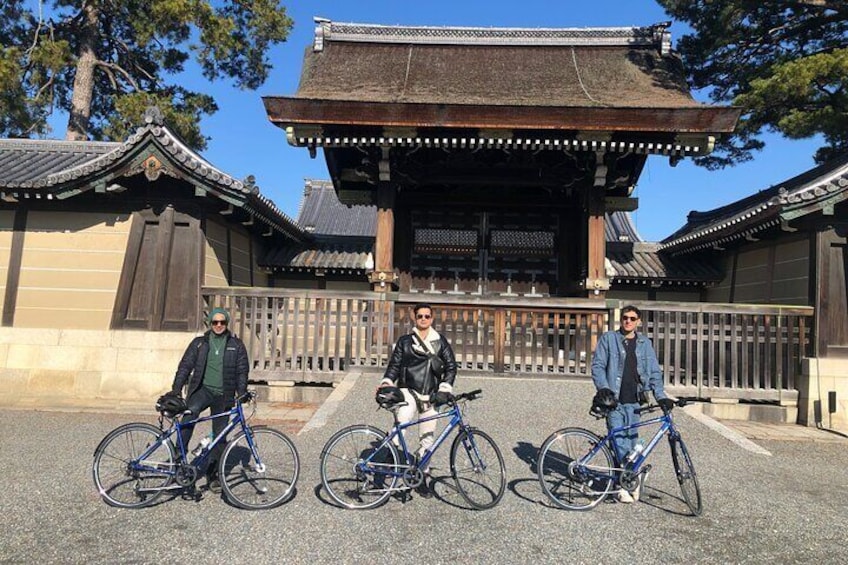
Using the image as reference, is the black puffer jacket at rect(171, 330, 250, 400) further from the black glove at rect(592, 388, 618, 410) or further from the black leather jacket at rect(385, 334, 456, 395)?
the black glove at rect(592, 388, 618, 410)

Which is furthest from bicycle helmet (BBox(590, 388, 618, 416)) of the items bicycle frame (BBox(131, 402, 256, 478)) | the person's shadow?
bicycle frame (BBox(131, 402, 256, 478))

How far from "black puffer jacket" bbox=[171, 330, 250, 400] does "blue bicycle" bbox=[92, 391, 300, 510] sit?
22 cm

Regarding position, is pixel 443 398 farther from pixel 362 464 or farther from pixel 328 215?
pixel 328 215

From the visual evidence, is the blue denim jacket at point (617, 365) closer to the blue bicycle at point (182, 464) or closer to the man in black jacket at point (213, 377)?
the blue bicycle at point (182, 464)

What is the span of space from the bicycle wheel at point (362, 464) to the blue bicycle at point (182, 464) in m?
0.34

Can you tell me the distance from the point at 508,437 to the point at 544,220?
708 centimetres

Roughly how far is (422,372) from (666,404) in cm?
215

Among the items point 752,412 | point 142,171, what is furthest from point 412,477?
point 142,171

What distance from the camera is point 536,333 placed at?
9.58 metres

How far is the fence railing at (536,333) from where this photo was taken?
9102 millimetres

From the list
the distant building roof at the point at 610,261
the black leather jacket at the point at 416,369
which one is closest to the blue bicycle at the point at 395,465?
the black leather jacket at the point at 416,369

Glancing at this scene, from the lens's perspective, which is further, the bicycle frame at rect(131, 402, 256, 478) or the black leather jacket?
the black leather jacket

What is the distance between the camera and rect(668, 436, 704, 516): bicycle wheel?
443cm

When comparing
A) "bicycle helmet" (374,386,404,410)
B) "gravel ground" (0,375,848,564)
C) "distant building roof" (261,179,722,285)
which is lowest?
"gravel ground" (0,375,848,564)
